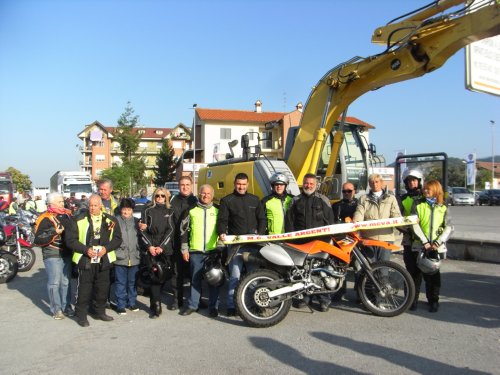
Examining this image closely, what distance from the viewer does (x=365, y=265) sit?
5844 mm

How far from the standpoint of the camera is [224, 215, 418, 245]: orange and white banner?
5672mm

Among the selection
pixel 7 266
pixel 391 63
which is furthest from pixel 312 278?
pixel 7 266

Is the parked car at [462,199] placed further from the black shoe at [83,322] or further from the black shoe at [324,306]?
the black shoe at [83,322]

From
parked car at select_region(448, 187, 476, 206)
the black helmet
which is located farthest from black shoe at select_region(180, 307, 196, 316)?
parked car at select_region(448, 187, 476, 206)

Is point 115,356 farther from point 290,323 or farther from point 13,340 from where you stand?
point 290,323

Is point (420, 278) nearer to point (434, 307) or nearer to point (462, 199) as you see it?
point (434, 307)

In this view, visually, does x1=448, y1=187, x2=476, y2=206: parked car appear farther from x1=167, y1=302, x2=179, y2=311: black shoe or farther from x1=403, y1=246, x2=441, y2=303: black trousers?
x1=167, y1=302, x2=179, y2=311: black shoe

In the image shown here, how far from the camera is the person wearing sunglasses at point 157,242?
609 centimetres

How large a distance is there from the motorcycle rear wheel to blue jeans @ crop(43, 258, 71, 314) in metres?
2.94

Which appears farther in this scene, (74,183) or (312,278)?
(74,183)

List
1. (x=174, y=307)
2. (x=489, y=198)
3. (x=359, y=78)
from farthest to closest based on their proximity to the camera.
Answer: (x=489, y=198), (x=359, y=78), (x=174, y=307)

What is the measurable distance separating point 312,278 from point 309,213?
85 cm

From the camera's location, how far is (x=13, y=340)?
518 cm

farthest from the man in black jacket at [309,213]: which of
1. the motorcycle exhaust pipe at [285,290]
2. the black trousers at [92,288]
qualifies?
the black trousers at [92,288]
